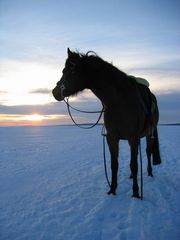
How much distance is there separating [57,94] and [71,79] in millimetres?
422

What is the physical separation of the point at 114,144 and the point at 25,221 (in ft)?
7.04

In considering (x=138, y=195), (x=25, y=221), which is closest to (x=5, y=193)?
(x=25, y=221)

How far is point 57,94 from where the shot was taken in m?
4.31

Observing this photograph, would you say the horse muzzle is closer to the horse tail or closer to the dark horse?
the dark horse

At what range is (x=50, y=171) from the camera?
22.2ft

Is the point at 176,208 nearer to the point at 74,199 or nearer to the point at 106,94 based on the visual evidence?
the point at 74,199

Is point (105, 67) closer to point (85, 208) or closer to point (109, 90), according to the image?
point (109, 90)

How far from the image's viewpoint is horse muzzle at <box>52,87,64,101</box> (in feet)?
14.1

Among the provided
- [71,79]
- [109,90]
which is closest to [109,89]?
[109,90]

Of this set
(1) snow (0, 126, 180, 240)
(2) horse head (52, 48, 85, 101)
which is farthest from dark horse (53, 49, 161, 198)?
(1) snow (0, 126, 180, 240)

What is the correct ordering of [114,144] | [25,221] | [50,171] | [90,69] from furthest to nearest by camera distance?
[50,171] → [114,144] → [90,69] → [25,221]

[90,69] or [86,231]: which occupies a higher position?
[90,69]

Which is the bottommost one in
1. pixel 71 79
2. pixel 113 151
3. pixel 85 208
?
pixel 85 208

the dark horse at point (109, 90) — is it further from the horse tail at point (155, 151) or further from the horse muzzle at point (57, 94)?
the horse tail at point (155, 151)
